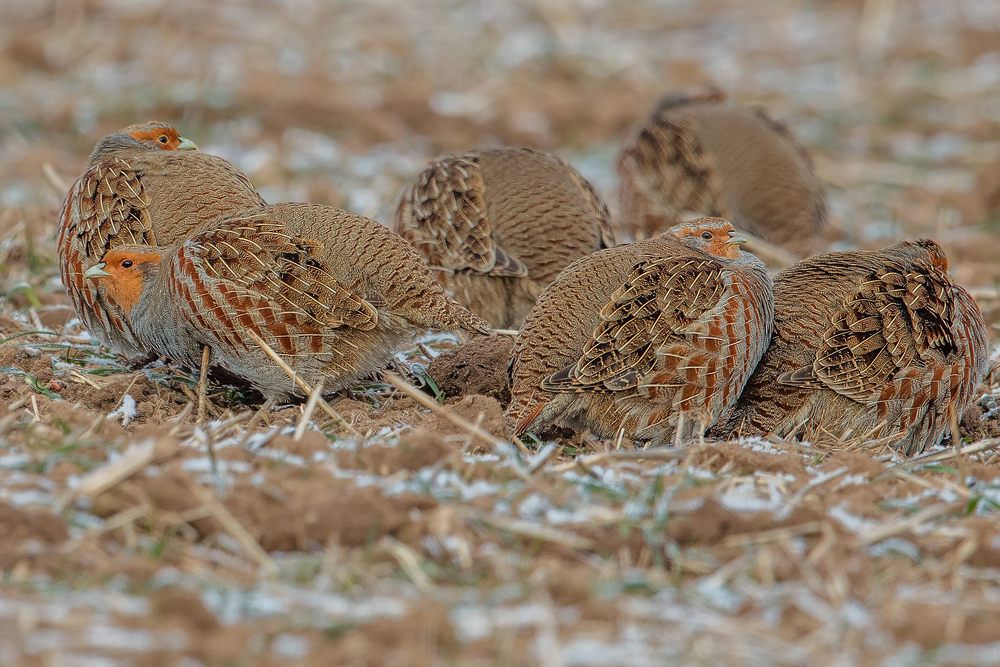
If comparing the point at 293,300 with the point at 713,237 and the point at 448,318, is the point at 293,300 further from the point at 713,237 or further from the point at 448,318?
the point at 713,237

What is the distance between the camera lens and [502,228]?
539cm

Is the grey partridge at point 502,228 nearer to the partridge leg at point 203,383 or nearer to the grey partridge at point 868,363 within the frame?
the grey partridge at point 868,363

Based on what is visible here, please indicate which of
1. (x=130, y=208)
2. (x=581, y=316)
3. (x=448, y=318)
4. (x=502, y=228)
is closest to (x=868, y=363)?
(x=581, y=316)

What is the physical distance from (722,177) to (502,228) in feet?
6.94

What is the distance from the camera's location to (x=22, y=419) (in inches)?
140

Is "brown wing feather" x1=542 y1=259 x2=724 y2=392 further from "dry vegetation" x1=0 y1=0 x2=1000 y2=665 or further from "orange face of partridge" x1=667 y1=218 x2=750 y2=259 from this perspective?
"orange face of partridge" x1=667 y1=218 x2=750 y2=259

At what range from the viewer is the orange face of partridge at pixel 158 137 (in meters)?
5.23

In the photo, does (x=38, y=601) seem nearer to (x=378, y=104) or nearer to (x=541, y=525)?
(x=541, y=525)

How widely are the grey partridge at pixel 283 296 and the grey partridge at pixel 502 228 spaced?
0.93m

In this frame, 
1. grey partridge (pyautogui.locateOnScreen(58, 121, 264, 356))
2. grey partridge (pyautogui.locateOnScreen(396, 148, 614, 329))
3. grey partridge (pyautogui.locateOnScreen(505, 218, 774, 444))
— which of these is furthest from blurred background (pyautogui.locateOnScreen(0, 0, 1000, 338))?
grey partridge (pyautogui.locateOnScreen(505, 218, 774, 444))

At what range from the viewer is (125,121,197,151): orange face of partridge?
17.1 ft

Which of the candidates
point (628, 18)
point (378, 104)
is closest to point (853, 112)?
point (628, 18)

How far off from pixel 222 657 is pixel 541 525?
0.91m

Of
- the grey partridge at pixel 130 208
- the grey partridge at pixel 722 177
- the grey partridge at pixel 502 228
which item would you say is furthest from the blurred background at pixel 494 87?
the grey partridge at pixel 502 228
